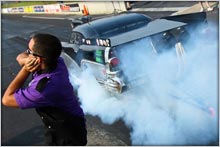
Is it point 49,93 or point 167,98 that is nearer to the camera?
point 49,93

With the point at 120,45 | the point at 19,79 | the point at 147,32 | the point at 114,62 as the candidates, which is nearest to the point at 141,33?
the point at 147,32

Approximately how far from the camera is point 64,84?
11.2ft

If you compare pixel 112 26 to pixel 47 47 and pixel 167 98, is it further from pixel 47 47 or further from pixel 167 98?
pixel 47 47

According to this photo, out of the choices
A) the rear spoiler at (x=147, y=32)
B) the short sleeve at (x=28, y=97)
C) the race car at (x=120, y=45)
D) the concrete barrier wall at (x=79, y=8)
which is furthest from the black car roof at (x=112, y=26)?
the concrete barrier wall at (x=79, y=8)

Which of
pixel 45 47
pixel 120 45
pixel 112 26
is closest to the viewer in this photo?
pixel 45 47

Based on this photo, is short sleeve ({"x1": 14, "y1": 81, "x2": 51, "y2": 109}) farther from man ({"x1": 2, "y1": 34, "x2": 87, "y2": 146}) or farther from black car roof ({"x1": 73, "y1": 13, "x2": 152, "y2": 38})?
black car roof ({"x1": 73, "y1": 13, "x2": 152, "y2": 38})

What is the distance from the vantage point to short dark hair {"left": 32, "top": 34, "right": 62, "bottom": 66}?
10.3 feet

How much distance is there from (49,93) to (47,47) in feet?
1.43

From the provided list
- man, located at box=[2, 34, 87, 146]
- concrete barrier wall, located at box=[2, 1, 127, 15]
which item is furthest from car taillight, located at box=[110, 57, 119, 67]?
concrete barrier wall, located at box=[2, 1, 127, 15]

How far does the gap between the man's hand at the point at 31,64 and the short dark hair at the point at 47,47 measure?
0.08 m

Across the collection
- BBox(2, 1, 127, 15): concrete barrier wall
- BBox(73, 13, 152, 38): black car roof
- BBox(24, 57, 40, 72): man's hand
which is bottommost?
BBox(2, 1, 127, 15): concrete barrier wall

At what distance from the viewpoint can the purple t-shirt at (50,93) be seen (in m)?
3.28

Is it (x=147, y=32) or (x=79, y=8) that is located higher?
(x=147, y=32)

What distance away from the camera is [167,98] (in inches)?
265
